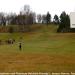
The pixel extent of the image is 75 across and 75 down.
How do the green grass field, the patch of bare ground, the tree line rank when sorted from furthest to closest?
the tree line, the green grass field, the patch of bare ground

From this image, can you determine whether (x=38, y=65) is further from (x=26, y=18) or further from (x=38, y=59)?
(x=26, y=18)

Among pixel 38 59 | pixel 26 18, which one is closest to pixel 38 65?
pixel 38 59

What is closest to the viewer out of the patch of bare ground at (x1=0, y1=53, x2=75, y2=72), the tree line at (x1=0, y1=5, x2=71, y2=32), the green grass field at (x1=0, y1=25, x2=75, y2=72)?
the patch of bare ground at (x1=0, y1=53, x2=75, y2=72)

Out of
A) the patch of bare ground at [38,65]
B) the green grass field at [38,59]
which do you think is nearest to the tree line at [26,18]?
the green grass field at [38,59]

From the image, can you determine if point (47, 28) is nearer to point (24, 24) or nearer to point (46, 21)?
point (24, 24)

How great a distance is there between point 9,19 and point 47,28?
32.3 meters

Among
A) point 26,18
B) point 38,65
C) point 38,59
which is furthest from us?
point 26,18

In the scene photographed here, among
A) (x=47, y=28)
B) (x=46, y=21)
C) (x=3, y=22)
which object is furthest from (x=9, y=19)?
(x=47, y=28)

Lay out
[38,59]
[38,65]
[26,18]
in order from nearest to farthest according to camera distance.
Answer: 1. [38,65]
2. [38,59]
3. [26,18]

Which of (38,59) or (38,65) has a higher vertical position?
(38,65)

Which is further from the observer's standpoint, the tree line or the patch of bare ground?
the tree line

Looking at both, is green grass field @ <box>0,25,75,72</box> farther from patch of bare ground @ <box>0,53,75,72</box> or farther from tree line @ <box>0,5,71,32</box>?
tree line @ <box>0,5,71,32</box>

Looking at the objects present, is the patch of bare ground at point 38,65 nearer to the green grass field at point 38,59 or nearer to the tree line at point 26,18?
the green grass field at point 38,59

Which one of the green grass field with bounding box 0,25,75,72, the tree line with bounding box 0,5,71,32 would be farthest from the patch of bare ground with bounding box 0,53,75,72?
the tree line with bounding box 0,5,71,32
